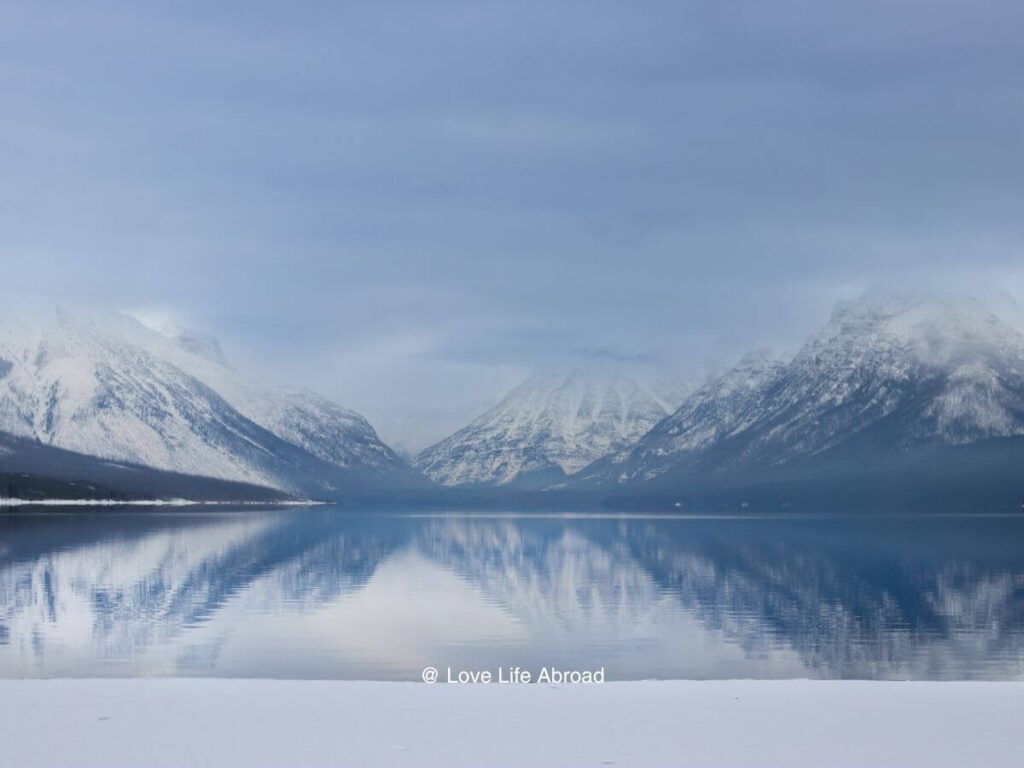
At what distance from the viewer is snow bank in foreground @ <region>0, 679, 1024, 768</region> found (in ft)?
91.5

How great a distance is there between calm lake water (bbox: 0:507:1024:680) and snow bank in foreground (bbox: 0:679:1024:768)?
27.0 ft

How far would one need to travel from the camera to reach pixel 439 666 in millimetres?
47219

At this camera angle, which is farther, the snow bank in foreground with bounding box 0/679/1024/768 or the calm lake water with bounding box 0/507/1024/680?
the calm lake water with bounding box 0/507/1024/680

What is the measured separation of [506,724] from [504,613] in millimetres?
36609

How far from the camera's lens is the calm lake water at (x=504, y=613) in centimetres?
4831

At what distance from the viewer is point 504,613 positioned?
67.8 meters

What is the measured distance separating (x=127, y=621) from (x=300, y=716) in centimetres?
3154

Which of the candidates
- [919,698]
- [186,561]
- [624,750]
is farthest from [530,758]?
[186,561]

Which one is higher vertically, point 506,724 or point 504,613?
point 506,724

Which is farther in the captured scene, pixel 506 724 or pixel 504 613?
pixel 504 613

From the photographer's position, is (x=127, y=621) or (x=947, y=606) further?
(x=947, y=606)

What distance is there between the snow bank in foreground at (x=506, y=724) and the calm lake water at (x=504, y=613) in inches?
324

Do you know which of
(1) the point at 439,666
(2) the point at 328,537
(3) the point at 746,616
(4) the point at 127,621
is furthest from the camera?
(2) the point at 328,537

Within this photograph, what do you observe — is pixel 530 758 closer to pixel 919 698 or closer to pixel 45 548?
pixel 919 698
